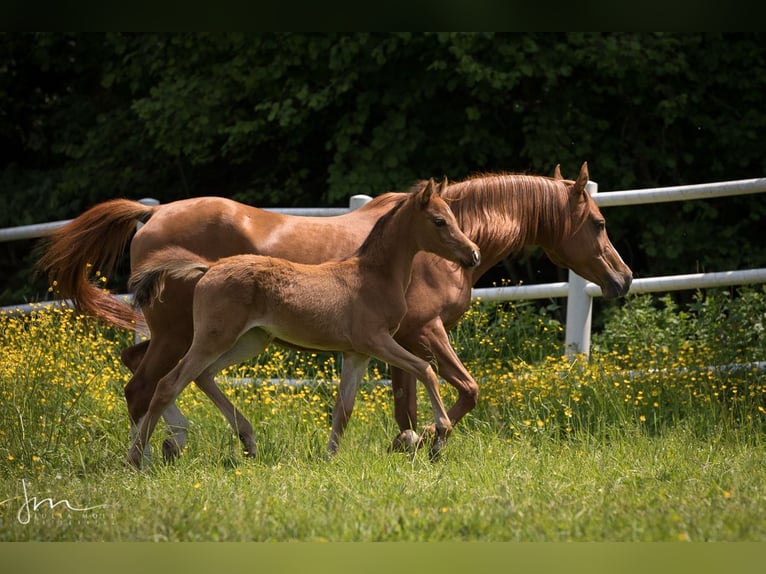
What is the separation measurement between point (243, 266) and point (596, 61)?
6104 mm

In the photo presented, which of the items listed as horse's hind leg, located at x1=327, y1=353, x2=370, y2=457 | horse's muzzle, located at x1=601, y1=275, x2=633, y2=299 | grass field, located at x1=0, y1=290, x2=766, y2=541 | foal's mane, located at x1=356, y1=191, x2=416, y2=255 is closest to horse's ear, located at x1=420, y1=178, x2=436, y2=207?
foal's mane, located at x1=356, y1=191, x2=416, y2=255

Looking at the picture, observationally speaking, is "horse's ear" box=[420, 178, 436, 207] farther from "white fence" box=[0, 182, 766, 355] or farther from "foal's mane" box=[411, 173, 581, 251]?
"white fence" box=[0, 182, 766, 355]

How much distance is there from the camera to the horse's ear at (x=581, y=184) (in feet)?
20.7

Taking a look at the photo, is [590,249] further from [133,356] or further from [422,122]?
[422,122]

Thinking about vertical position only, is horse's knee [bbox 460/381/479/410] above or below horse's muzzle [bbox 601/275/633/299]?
below

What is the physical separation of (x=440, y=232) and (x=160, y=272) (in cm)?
155

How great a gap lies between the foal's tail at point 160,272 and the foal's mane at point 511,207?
1645 millimetres

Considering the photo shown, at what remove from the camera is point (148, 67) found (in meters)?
12.5

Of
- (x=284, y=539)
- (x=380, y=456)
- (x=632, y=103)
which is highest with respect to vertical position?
(x=632, y=103)

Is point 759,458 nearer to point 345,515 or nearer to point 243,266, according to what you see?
point 345,515

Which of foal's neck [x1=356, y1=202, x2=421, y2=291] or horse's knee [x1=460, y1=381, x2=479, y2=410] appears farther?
horse's knee [x1=460, y1=381, x2=479, y2=410]

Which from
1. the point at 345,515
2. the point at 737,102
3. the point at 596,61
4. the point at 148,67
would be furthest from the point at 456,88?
the point at 345,515

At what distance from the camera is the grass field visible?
405 cm

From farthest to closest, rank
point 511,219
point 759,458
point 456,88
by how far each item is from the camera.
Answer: point 456,88
point 511,219
point 759,458
